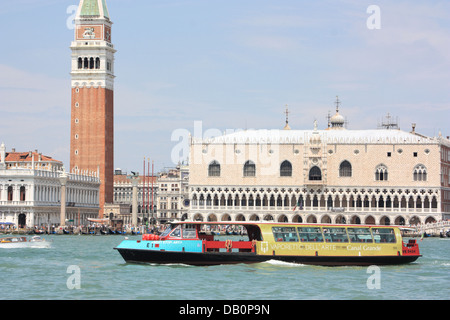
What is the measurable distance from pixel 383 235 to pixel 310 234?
3.71m

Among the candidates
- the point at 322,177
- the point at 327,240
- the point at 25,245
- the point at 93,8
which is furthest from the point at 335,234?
the point at 93,8

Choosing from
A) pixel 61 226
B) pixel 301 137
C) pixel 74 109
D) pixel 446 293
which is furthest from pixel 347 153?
pixel 446 293

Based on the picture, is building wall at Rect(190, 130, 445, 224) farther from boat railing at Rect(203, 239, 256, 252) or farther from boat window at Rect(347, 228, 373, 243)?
boat railing at Rect(203, 239, 256, 252)

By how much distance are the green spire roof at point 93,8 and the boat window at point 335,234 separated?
286 ft

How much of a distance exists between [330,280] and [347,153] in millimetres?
64408

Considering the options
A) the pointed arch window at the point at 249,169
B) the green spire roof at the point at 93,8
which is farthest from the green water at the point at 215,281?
the green spire roof at the point at 93,8

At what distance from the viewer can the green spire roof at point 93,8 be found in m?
122

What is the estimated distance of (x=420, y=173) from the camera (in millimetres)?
97125

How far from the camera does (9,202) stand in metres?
100

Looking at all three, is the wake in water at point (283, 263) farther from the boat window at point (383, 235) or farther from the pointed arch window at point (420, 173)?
the pointed arch window at point (420, 173)

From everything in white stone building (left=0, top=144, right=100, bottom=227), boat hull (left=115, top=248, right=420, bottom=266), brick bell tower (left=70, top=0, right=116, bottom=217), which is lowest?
boat hull (left=115, top=248, right=420, bottom=266)

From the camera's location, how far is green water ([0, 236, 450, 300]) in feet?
98.0

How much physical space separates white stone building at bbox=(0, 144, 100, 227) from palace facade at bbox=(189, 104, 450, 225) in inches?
700

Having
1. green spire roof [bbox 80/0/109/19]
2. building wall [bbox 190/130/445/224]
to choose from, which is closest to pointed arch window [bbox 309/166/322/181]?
A: building wall [bbox 190/130/445/224]
